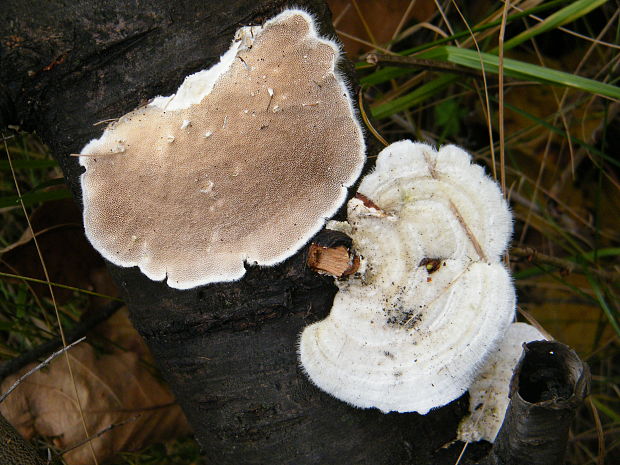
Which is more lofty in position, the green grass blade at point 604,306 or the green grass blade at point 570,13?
the green grass blade at point 570,13

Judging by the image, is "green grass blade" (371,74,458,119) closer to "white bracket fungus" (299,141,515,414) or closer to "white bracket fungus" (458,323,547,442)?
"white bracket fungus" (299,141,515,414)

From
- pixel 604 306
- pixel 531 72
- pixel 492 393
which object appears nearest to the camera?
pixel 492 393

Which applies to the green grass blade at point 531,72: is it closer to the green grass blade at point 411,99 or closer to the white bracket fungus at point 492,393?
the green grass blade at point 411,99

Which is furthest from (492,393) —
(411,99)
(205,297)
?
(411,99)

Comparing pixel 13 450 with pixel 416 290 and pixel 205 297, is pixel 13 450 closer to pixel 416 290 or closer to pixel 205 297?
pixel 205 297

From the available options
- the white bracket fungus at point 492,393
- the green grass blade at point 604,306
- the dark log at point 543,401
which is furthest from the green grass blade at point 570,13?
the dark log at point 543,401

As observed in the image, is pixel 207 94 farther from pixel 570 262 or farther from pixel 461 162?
pixel 570 262

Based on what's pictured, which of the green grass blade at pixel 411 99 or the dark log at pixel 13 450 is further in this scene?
the green grass blade at pixel 411 99
